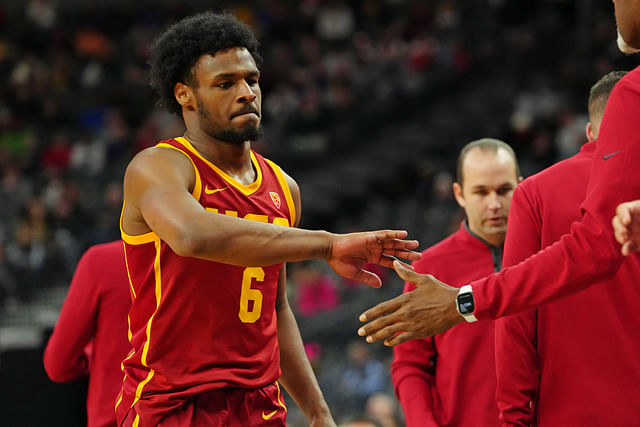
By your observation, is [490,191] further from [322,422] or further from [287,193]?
[322,422]

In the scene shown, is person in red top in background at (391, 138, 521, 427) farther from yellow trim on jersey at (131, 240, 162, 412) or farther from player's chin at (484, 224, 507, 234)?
yellow trim on jersey at (131, 240, 162, 412)

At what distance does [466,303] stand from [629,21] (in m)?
1.10

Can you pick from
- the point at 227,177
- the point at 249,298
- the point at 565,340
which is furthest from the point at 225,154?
the point at 565,340

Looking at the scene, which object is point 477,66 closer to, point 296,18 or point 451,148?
point 451,148

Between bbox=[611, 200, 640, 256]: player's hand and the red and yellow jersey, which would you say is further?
the red and yellow jersey

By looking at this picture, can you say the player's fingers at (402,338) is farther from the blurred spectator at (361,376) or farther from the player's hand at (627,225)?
the blurred spectator at (361,376)

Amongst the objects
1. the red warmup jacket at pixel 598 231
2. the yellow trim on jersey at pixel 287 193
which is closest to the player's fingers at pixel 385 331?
the red warmup jacket at pixel 598 231

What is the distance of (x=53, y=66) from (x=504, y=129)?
30.9 ft

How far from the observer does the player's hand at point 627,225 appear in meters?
2.49

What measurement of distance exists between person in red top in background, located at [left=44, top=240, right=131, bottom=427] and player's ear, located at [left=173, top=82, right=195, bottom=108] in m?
1.15

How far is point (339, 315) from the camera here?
33.2 ft

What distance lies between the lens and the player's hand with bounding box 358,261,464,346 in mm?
2994

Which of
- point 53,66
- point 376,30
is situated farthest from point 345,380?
A: point 53,66

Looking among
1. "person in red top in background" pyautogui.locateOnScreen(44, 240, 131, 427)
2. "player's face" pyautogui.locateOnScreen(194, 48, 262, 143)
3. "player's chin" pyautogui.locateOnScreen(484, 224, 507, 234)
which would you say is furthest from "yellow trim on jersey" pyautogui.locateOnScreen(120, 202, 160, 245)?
"player's chin" pyautogui.locateOnScreen(484, 224, 507, 234)
